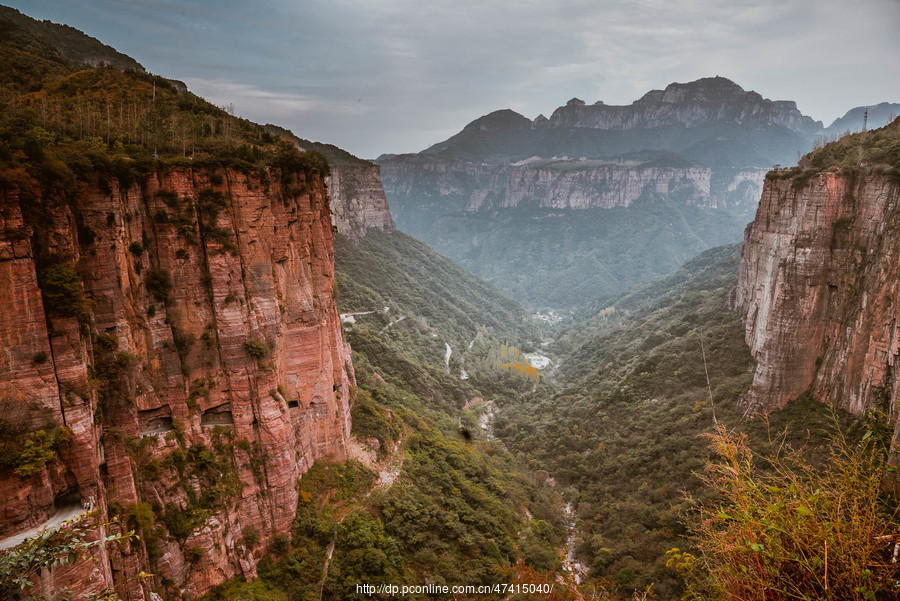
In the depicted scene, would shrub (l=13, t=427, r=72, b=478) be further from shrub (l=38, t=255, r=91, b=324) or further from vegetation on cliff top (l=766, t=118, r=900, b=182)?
vegetation on cliff top (l=766, t=118, r=900, b=182)

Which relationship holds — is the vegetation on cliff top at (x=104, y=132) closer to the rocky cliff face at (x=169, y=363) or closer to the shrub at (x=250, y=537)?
the rocky cliff face at (x=169, y=363)

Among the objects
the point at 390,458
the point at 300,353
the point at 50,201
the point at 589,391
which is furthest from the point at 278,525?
the point at 589,391

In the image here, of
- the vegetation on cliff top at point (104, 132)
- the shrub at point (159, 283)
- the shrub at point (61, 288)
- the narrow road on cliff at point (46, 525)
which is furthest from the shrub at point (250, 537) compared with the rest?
the vegetation on cliff top at point (104, 132)

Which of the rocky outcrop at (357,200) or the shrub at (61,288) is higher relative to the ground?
the rocky outcrop at (357,200)

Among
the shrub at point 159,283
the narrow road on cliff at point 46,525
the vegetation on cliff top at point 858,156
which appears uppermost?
the vegetation on cliff top at point 858,156

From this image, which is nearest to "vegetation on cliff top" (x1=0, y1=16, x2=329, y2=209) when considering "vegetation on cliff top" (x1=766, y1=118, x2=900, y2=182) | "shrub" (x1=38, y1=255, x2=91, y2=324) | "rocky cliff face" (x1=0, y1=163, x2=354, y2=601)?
"rocky cliff face" (x1=0, y1=163, x2=354, y2=601)

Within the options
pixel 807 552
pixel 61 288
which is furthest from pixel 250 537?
pixel 807 552

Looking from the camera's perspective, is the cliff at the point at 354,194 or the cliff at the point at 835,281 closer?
the cliff at the point at 835,281
